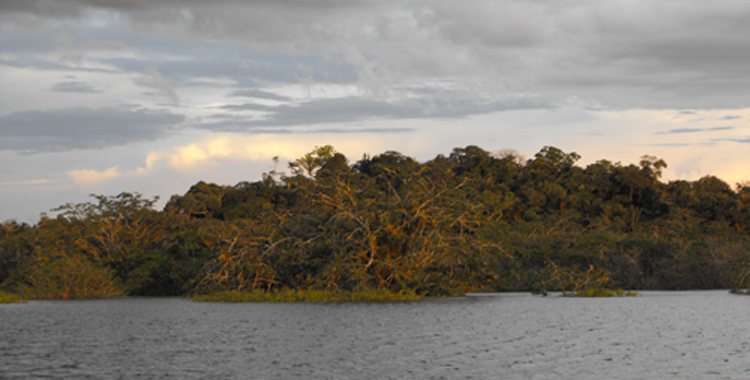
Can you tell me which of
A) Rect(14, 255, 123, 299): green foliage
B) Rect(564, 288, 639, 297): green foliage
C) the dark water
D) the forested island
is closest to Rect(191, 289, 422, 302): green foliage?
the forested island

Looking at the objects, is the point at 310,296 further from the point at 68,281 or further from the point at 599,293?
the point at 599,293

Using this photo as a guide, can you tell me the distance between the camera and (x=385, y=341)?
20781 mm

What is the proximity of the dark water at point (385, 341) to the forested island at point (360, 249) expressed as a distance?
4.30 m

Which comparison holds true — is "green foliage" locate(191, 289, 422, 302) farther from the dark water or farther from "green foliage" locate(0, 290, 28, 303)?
"green foliage" locate(0, 290, 28, 303)

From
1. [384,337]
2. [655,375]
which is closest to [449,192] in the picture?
[384,337]

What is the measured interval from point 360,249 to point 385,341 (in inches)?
614

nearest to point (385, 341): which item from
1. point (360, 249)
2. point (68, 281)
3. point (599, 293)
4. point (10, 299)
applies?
point (360, 249)

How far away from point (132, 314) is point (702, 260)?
3411 centimetres

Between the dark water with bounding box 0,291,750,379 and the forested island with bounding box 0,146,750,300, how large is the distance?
4.30 metres

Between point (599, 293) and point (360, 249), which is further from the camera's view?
point (599, 293)

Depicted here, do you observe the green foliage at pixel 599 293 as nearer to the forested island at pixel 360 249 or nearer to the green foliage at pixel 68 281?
the forested island at pixel 360 249

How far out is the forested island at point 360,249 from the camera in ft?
122

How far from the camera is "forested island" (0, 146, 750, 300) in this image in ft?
122

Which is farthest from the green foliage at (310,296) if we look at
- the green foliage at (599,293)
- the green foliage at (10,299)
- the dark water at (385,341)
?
the green foliage at (10,299)
